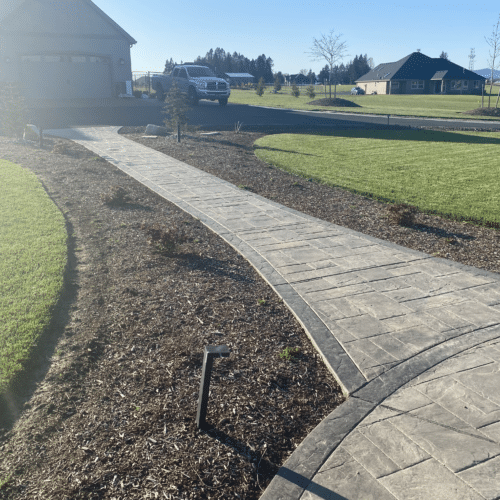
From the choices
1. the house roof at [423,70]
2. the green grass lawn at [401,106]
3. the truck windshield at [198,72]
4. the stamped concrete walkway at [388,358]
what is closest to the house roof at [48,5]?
the truck windshield at [198,72]

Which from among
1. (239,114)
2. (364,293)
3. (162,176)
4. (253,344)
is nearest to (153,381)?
(253,344)

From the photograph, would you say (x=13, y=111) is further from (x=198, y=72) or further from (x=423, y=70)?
(x=423, y=70)

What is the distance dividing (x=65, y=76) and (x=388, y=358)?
33567 mm

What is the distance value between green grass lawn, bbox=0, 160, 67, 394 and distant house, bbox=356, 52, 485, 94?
67092mm

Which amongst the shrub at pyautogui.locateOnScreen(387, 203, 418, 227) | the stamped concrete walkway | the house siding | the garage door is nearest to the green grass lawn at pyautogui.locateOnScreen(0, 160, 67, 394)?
the stamped concrete walkway

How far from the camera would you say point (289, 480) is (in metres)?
2.93

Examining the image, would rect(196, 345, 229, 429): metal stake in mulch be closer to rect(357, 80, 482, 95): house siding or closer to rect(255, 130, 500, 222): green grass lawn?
rect(255, 130, 500, 222): green grass lawn

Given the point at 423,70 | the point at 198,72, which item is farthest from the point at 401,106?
the point at 423,70

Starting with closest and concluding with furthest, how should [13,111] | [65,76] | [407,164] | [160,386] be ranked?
[160,386] → [407,164] → [13,111] → [65,76]

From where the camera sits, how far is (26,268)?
6.08 meters

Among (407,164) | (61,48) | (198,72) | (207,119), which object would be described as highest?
(61,48)

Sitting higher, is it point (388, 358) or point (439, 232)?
point (439, 232)

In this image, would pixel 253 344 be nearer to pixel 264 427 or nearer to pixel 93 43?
pixel 264 427

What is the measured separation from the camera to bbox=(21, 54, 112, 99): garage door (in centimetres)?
3106
